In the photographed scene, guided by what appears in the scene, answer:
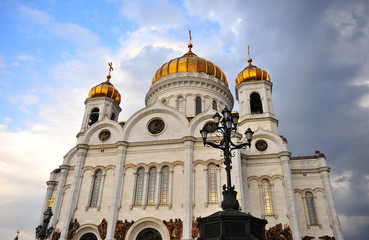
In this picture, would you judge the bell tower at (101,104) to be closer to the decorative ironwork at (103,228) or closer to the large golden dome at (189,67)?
the large golden dome at (189,67)

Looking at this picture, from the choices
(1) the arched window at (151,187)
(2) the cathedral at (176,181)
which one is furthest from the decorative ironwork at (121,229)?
(1) the arched window at (151,187)

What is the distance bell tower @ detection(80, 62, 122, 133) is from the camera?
27.4 metres

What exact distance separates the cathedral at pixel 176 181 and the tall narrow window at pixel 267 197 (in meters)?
0.07

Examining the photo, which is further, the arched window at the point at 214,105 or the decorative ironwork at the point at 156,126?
the arched window at the point at 214,105

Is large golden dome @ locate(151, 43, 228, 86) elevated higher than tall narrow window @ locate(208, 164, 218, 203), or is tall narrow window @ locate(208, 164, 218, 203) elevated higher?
large golden dome @ locate(151, 43, 228, 86)

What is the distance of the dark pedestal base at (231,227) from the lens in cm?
723

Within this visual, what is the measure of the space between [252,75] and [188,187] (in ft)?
41.6

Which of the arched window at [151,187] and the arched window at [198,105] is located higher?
the arched window at [198,105]

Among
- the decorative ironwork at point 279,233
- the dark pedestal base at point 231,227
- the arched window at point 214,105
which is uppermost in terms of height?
the arched window at point 214,105

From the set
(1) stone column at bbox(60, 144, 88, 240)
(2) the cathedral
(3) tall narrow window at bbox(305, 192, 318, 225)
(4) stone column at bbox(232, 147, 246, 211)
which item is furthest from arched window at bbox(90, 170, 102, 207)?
(3) tall narrow window at bbox(305, 192, 318, 225)

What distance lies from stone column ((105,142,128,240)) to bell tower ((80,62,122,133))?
276 inches

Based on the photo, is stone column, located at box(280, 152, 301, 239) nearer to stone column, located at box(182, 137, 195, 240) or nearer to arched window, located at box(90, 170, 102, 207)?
stone column, located at box(182, 137, 195, 240)

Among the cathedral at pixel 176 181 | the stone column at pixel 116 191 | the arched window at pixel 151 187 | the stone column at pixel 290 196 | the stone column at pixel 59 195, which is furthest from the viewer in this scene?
the stone column at pixel 59 195

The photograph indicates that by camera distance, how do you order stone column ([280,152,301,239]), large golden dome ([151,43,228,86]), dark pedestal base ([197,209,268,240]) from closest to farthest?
dark pedestal base ([197,209,268,240]) → stone column ([280,152,301,239]) → large golden dome ([151,43,228,86])
